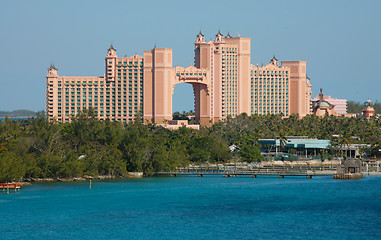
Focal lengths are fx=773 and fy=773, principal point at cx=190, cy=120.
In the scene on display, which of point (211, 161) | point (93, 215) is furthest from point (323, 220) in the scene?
point (211, 161)

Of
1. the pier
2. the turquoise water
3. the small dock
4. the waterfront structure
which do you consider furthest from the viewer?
the waterfront structure

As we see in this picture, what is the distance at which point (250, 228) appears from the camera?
81438 millimetres

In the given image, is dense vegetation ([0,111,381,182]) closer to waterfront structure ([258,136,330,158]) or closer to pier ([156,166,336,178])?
pier ([156,166,336,178])

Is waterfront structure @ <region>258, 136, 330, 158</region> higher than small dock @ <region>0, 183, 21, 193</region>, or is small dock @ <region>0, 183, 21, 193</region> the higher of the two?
waterfront structure @ <region>258, 136, 330, 158</region>

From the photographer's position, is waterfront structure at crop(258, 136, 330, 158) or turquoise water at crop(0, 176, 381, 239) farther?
waterfront structure at crop(258, 136, 330, 158)

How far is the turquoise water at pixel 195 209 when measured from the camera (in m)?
79.0

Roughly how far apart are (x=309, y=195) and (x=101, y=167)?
3434cm

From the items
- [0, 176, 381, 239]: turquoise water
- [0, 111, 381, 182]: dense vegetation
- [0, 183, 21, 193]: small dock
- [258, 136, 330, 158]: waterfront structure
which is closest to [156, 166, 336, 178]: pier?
[0, 176, 381, 239]: turquoise water

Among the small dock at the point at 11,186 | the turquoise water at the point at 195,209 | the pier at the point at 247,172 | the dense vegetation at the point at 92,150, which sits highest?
the dense vegetation at the point at 92,150

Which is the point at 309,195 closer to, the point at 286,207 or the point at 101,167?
the point at 286,207

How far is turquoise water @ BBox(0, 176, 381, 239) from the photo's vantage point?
259 feet

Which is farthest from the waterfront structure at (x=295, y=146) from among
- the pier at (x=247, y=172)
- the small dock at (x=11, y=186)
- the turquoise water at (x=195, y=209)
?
the small dock at (x=11, y=186)

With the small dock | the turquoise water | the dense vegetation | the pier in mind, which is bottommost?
the turquoise water

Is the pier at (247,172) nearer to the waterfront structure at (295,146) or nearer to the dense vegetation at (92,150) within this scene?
the dense vegetation at (92,150)
